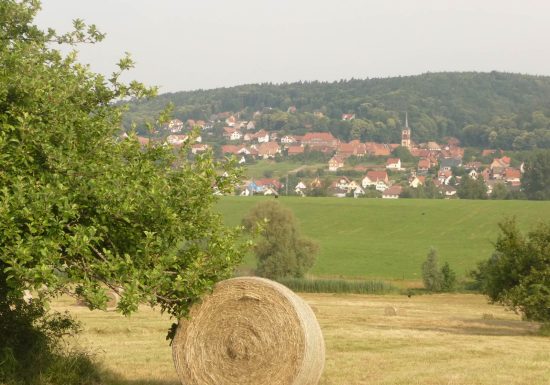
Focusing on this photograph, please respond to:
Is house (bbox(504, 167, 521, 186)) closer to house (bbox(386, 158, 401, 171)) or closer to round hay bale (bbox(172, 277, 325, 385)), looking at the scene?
house (bbox(386, 158, 401, 171))

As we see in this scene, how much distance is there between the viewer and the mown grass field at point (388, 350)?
52.7 ft

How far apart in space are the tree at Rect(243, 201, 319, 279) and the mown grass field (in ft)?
100

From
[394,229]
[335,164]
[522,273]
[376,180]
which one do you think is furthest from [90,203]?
[335,164]

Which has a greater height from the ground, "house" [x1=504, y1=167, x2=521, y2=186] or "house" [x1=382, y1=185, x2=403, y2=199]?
"house" [x1=504, y1=167, x2=521, y2=186]

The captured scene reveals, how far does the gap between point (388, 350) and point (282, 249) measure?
1783 inches

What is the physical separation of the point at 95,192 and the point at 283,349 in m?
3.63

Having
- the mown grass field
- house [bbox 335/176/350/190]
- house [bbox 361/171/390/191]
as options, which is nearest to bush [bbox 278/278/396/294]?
the mown grass field

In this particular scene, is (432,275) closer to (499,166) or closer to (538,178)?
(538,178)

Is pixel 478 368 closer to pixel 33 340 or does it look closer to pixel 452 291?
pixel 33 340

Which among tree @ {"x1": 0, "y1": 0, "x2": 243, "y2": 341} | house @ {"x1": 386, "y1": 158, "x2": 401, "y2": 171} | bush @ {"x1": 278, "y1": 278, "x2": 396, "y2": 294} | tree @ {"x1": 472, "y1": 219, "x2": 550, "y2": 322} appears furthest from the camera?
house @ {"x1": 386, "y1": 158, "x2": 401, "y2": 171}

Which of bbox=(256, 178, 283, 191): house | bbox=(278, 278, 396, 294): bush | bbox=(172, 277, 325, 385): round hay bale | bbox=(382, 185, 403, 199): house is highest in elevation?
bbox=(256, 178, 283, 191): house

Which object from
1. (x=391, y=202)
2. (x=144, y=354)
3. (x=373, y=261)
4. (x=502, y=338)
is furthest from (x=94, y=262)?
(x=391, y=202)

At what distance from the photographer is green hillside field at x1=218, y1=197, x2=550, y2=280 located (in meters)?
76.8

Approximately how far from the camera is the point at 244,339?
13055mm
